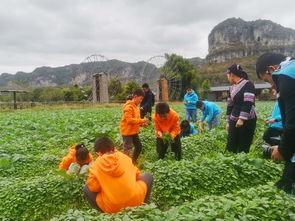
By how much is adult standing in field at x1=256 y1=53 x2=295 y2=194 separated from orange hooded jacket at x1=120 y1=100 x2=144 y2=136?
3.28 m

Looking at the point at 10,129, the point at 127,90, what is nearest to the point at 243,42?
the point at 127,90

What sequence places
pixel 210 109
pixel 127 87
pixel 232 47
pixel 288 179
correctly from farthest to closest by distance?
1. pixel 232 47
2. pixel 127 87
3. pixel 210 109
4. pixel 288 179

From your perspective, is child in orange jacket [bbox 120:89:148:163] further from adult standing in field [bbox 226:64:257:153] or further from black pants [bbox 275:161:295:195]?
black pants [bbox 275:161:295:195]

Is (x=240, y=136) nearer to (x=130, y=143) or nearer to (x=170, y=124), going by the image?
(x=170, y=124)

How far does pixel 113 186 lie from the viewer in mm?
3178

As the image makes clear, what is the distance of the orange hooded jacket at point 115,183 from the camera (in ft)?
10.4

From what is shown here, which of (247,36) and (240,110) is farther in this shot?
(247,36)

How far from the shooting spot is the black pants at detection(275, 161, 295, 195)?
2.66 metres

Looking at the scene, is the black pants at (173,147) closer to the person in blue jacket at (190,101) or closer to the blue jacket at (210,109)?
the blue jacket at (210,109)

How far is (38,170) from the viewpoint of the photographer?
19.9ft

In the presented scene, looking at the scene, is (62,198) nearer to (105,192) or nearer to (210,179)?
(105,192)

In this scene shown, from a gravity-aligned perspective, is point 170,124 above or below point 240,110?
below

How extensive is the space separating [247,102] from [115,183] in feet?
9.29

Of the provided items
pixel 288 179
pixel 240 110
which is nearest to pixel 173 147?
pixel 240 110
